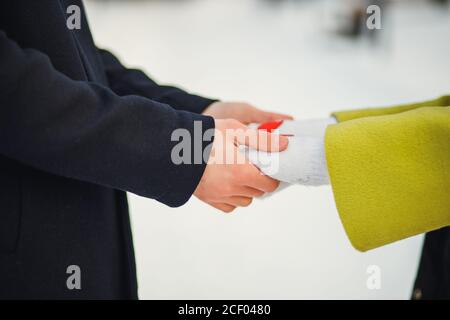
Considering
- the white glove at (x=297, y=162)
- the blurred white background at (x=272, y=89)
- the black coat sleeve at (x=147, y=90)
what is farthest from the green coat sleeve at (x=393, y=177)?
the blurred white background at (x=272, y=89)

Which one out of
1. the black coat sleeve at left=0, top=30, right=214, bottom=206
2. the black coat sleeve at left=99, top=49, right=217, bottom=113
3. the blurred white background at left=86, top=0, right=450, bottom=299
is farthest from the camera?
the blurred white background at left=86, top=0, right=450, bottom=299

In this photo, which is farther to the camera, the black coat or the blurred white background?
the blurred white background

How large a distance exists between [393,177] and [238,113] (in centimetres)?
34

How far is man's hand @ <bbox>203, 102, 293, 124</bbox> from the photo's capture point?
33.0 inches

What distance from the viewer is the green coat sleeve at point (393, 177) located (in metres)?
0.57

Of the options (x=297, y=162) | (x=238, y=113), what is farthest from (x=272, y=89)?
(x=297, y=162)

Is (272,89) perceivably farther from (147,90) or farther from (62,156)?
(62,156)

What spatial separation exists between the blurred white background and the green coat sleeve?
0.77 m

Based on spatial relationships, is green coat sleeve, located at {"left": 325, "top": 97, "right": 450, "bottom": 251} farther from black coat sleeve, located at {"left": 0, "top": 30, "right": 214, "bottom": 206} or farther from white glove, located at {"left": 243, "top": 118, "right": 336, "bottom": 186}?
black coat sleeve, located at {"left": 0, "top": 30, "right": 214, "bottom": 206}

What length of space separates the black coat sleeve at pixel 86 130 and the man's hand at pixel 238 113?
0.79 ft

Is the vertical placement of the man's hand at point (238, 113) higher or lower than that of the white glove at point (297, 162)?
higher

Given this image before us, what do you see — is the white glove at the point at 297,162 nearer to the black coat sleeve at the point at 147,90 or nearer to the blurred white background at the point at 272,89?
the black coat sleeve at the point at 147,90

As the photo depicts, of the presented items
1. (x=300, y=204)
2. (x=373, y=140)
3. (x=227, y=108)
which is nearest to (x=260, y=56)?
(x=300, y=204)

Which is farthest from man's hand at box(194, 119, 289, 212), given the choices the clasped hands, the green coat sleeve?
the green coat sleeve
